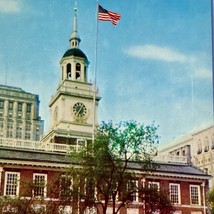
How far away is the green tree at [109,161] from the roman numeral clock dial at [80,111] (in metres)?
22.8

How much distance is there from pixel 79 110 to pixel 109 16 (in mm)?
22983

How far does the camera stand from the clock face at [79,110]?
55.2 metres

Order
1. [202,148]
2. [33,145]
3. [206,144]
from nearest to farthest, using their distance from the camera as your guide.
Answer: [33,145]
[206,144]
[202,148]

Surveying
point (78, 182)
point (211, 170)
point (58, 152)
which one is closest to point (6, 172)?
point (58, 152)

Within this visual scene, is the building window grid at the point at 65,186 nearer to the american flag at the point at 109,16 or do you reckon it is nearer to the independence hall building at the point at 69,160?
the independence hall building at the point at 69,160

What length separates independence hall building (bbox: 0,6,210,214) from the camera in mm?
39906

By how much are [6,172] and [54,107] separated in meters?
18.5

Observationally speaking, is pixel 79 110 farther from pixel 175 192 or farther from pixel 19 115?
pixel 19 115

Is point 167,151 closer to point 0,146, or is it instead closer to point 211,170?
point 211,170

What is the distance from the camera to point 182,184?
4666cm

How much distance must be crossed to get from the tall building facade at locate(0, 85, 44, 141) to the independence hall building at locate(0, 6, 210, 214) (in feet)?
202

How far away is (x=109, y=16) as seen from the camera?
3359 centimetres

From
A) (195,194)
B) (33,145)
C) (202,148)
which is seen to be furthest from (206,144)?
(33,145)

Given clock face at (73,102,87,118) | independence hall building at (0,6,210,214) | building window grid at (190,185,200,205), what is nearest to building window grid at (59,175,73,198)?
independence hall building at (0,6,210,214)
